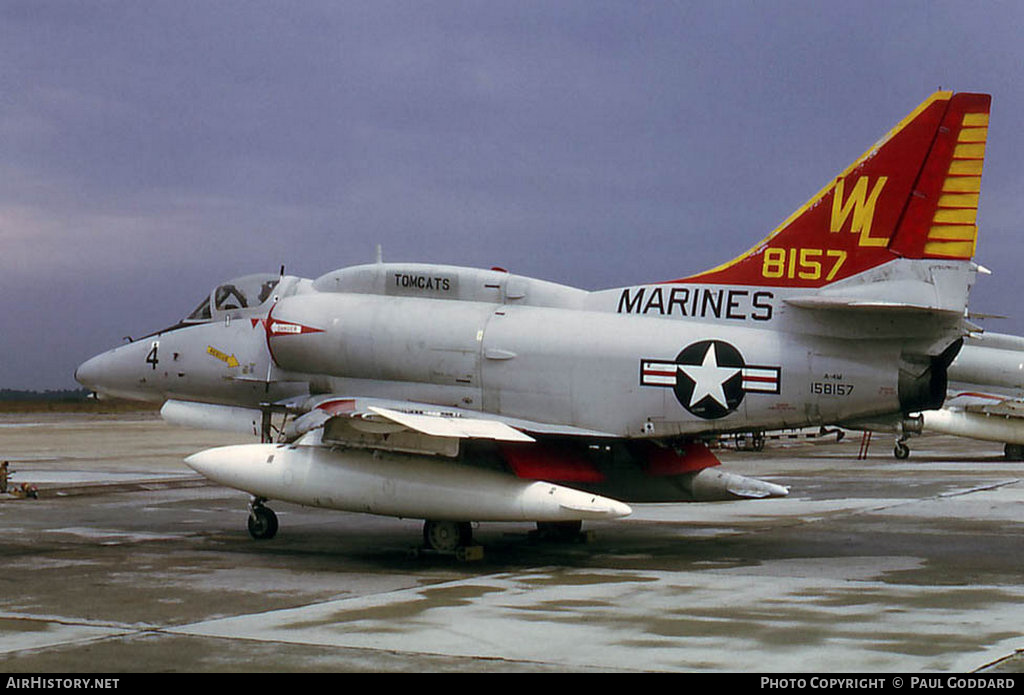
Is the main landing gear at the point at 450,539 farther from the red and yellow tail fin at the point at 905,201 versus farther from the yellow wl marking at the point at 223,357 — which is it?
the red and yellow tail fin at the point at 905,201

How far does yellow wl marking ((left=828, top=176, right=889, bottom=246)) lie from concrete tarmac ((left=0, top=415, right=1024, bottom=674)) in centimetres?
335

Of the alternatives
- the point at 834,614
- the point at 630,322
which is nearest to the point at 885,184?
the point at 630,322

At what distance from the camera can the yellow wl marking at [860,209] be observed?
1234cm

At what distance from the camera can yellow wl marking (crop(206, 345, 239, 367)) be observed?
1463 cm

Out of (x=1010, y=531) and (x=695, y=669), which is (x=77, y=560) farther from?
(x=1010, y=531)

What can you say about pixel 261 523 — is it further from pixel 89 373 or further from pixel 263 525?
pixel 89 373

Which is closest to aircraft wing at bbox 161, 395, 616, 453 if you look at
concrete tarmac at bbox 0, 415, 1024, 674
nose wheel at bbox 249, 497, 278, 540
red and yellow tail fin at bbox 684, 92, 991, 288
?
nose wheel at bbox 249, 497, 278, 540

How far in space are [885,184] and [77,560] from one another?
929 cm

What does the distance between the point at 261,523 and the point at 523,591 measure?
5185 mm

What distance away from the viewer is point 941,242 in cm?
1215

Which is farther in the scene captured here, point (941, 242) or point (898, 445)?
point (898, 445)

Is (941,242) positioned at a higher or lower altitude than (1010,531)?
higher

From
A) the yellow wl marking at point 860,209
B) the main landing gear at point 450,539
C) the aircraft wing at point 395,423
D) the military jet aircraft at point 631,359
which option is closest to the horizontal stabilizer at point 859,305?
the military jet aircraft at point 631,359

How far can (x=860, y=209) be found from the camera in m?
12.4
